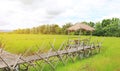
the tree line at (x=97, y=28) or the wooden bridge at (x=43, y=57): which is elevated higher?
the tree line at (x=97, y=28)

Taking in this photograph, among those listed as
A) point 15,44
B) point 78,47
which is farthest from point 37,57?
point 15,44

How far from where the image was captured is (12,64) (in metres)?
11.8

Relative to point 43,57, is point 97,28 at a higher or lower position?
higher

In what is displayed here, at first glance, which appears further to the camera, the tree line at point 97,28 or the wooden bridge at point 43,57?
the tree line at point 97,28

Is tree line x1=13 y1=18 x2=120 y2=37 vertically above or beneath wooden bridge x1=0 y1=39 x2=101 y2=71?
above

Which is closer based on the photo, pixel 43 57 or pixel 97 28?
pixel 43 57

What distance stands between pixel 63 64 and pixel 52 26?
128ft

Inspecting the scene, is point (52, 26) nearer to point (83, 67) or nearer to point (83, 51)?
point (83, 51)

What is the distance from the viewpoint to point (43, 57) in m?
14.3

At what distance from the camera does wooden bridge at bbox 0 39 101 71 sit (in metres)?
11.9

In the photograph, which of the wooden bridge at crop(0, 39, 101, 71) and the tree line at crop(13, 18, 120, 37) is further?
the tree line at crop(13, 18, 120, 37)

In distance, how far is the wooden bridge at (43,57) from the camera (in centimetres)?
1188

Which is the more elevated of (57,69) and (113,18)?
(113,18)

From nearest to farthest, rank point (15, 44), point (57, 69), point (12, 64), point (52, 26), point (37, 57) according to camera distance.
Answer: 1. point (12, 64)
2. point (37, 57)
3. point (57, 69)
4. point (15, 44)
5. point (52, 26)
